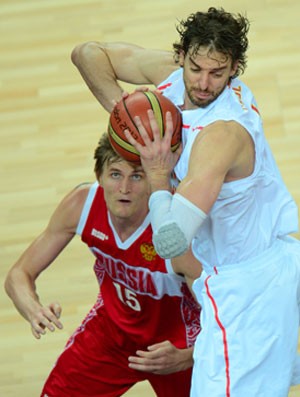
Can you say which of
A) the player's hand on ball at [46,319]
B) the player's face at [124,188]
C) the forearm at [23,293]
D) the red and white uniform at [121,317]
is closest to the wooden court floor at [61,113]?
the red and white uniform at [121,317]

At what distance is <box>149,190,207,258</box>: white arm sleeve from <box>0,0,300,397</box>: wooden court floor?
1.72 m

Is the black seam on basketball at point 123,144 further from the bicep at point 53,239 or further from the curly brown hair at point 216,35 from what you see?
the bicep at point 53,239

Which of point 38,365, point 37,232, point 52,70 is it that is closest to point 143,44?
point 52,70

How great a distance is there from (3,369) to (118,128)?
185 cm

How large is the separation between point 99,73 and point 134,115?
2.91 feet

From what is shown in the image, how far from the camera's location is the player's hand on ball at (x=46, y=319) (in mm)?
4438

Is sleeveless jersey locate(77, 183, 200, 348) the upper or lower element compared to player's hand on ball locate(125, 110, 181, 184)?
lower

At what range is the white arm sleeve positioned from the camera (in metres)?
3.81

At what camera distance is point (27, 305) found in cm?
462

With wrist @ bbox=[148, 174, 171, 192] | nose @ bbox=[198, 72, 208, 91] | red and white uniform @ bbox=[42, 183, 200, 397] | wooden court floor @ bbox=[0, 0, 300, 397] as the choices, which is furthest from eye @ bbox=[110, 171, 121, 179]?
wooden court floor @ bbox=[0, 0, 300, 397]

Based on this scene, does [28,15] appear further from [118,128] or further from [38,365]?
[118,128]

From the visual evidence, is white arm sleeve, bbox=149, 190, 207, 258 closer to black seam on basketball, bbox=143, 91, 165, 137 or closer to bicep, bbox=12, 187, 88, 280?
black seam on basketball, bbox=143, 91, 165, 137

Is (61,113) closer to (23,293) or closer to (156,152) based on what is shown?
(23,293)

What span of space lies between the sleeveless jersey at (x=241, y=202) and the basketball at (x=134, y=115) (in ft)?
0.18
